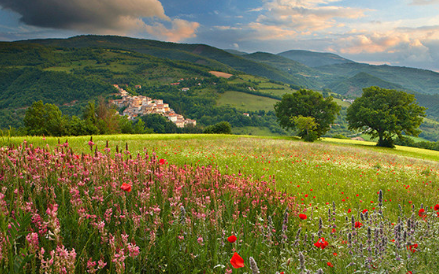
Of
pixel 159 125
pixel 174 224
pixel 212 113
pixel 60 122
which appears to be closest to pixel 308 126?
pixel 174 224

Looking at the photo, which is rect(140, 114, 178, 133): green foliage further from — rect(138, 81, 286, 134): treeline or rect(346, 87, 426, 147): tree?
rect(346, 87, 426, 147): tree

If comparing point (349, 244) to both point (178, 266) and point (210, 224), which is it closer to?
point (210, 224)

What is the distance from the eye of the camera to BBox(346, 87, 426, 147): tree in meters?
42.2

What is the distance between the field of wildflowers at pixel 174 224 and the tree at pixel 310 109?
44184 millimetres

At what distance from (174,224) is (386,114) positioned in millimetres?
50150

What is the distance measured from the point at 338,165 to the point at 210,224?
457 inches

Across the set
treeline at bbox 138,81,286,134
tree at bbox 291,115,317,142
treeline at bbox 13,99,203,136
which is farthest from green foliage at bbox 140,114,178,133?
tree at bbox 291,115,317,142

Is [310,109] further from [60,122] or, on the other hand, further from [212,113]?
[212,113]

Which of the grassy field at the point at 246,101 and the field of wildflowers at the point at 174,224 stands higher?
the grassy field at the point at 246,101

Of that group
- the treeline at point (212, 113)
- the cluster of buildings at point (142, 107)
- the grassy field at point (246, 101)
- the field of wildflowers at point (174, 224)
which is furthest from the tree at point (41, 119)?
the grassy field at point (246, 101)

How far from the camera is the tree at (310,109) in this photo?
166ft

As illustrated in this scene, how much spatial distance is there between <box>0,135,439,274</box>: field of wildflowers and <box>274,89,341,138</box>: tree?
4418cm

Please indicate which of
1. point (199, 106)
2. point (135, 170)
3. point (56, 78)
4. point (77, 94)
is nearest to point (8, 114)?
point (77, 94)

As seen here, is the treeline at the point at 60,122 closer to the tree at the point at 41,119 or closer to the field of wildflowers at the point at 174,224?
the tree at the point at 41,119
